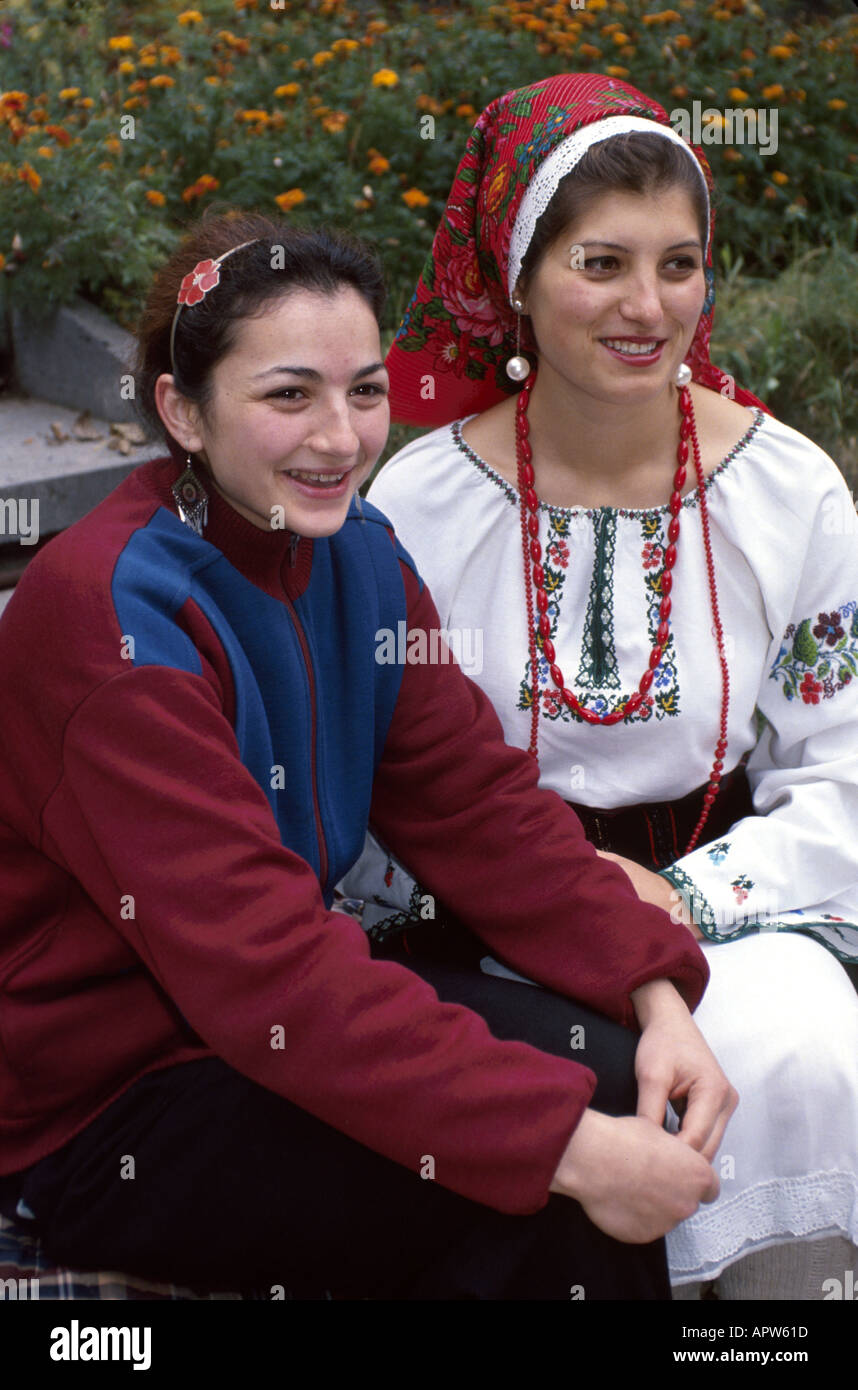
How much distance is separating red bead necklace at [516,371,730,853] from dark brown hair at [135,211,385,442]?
1.85ft

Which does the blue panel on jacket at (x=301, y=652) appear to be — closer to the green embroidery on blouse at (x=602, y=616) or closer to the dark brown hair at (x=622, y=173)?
the green embroidery on blouse at (x=602, y=616)

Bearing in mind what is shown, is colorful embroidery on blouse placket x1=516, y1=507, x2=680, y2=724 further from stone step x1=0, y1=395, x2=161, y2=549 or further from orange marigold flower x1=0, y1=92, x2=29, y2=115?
orange marigold flower x1=0, y1=92, x2=29, y2=115

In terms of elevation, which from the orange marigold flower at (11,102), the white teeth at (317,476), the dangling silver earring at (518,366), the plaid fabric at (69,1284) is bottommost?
the plaid fabric at (69,1284)

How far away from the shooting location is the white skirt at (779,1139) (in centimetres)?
199

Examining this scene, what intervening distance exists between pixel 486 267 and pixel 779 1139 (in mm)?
1465

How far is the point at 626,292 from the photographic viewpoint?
2232 millimetres

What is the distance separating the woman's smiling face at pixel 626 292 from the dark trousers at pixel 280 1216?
1.20m

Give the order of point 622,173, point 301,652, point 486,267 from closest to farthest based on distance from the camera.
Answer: point 301,652 < point 622,173 < point 486,267

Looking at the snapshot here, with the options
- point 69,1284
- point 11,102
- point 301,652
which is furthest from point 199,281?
point 11,102

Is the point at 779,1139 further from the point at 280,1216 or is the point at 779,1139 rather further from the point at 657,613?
the point at 657,613

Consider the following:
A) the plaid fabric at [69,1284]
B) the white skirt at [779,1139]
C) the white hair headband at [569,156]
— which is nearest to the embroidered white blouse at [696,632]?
the white skirt at [779,1139]

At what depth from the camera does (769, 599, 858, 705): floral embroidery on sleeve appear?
237 cm

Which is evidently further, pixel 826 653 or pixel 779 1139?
pixel 826 653
